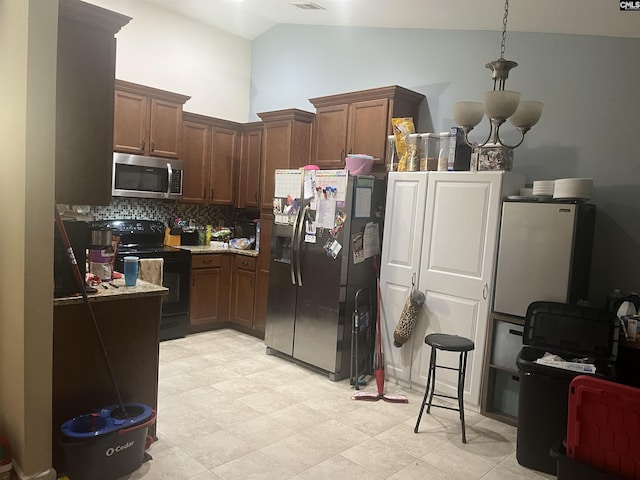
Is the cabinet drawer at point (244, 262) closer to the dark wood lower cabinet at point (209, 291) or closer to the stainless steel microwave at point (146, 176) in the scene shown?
the dark wood lower cabinet at point (209, 291)

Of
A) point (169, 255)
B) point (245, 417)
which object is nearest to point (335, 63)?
point (169, 255)

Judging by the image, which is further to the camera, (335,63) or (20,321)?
(335,63)

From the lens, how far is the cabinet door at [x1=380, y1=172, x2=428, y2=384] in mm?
3850

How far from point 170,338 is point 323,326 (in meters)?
1.80

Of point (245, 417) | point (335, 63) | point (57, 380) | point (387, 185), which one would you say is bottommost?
point (245, 417)

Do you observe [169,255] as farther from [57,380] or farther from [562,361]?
[562,361]

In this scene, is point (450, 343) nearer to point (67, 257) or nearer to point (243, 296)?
point (67, 257)

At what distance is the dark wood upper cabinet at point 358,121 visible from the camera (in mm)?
4219

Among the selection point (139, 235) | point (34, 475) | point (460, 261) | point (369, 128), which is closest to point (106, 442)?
point (34, 475)

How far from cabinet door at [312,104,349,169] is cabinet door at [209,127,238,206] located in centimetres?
126

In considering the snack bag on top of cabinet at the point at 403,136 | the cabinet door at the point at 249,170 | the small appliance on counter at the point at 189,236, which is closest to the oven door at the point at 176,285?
the small appliance on counter at the point at 189,236

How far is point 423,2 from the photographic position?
3.72 m

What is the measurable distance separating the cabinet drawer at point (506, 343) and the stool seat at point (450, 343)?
0.39m

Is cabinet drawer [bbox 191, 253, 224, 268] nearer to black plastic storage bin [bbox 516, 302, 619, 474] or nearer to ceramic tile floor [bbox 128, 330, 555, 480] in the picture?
ceramic tile floor [bbox 128, 330, 555, 480]
